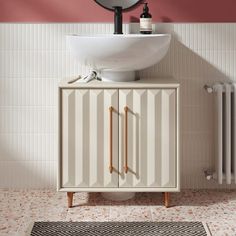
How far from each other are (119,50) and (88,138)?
535mm

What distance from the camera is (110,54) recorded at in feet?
9.37

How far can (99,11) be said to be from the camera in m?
3.32

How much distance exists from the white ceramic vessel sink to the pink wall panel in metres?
0.43

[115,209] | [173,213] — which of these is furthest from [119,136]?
[173,213]

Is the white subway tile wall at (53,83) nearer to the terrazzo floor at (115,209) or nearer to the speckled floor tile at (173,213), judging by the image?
the terrazzo floor at (115,209)

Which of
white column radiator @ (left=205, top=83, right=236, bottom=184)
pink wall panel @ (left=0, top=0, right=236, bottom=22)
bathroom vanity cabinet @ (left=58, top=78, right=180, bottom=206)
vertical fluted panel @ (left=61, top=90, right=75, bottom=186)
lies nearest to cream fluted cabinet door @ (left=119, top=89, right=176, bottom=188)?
bathroom vanity cabinet @ (left=58, top=78, right=180, bottom=206)

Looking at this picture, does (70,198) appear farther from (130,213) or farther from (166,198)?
(166,198)

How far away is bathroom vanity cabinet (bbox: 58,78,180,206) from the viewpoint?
9.70ft

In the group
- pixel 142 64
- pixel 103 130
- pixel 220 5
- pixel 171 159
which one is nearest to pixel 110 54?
pixel 142 64

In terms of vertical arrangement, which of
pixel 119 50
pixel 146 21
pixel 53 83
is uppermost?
pixel 146 21

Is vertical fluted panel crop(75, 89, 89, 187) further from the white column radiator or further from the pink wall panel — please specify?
the white column radiator

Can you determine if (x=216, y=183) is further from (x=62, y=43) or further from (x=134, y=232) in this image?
(x=62, y=43)

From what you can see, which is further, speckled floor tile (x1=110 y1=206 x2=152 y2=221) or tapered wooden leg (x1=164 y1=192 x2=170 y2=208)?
tapered wooden leg (x1=164 y1=192 x2=170 y2=208)

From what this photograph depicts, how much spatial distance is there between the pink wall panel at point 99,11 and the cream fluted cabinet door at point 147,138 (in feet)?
2.02
